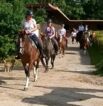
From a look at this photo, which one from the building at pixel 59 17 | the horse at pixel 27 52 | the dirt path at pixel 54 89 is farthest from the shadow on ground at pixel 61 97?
the building at pixel 59 17

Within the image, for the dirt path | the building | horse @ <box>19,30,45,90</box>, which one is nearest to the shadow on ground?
the dirt path

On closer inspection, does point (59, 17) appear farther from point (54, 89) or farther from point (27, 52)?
point (54, 89)

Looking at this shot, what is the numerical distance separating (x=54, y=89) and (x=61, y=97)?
1.55 meters

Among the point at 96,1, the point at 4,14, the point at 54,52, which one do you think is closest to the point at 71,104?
the point at 54,52

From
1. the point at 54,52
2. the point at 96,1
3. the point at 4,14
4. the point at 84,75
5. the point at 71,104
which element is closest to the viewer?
the point at 71,104

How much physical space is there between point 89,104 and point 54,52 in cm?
1017

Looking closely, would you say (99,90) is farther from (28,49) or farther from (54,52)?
(54,52)

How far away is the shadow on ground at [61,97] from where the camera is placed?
12634 millimetres

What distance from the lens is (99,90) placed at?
1513 cm

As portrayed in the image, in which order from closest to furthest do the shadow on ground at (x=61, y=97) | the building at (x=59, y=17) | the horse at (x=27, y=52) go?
the shadow on ground at (x=61, y=97), the horse at (x=27, y=52), the building at (x=59, y=17)

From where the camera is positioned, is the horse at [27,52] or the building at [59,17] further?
the building at [59,17]

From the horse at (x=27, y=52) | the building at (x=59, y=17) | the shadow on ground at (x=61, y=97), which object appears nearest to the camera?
the shadow on ground at (x=61, y=97)

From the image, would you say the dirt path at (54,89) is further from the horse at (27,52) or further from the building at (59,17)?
the building at (59,17)

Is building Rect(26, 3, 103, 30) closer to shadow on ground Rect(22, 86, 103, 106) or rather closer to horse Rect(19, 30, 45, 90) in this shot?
horse Rect(19, 30, 45, 90)
